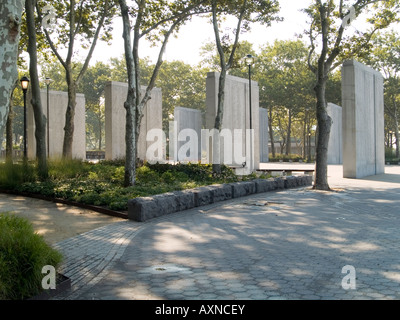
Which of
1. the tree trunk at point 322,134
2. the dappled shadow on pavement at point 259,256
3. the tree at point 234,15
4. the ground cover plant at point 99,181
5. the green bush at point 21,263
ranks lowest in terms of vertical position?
the dappled shadow on pavement at point 259,256

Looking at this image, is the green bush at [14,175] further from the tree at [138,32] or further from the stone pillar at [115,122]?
the stone pillar at [115,122]

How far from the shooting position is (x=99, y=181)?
45.2 feet

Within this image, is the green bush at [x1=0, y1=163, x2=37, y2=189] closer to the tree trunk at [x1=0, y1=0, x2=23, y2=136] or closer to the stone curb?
the stone curb

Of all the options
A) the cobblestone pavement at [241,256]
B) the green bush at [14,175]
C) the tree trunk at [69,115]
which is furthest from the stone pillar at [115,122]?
the cobblestone pavement at [241,256]

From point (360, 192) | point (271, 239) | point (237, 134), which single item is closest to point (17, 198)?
point (271, 239)

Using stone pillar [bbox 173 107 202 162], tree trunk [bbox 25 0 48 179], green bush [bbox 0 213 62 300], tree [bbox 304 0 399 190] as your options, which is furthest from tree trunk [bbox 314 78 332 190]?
stone pillar [bbox 173 107 202 162]

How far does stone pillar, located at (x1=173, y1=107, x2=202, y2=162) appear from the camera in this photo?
41594 millimetres

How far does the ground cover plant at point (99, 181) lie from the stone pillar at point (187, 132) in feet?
76.8

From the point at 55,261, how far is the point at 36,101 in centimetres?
1171

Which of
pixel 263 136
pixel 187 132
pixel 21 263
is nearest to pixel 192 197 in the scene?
pixel 21 263

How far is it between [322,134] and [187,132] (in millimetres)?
28274

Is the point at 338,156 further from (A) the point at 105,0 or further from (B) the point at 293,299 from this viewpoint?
(B) the point at 293,299

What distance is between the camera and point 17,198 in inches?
483

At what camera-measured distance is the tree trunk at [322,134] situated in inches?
601
